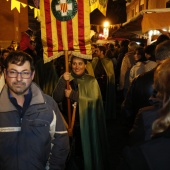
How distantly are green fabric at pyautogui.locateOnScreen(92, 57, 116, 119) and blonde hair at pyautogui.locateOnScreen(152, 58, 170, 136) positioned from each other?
5878 mm

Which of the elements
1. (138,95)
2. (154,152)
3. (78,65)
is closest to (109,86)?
(78,65)

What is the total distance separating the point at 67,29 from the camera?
3.88m

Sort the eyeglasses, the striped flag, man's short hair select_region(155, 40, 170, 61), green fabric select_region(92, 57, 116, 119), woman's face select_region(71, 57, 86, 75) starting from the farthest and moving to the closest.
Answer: green fabric select_region(92, 57, 116, 119) → the striped flag → woman's face select_region(71, 57, 86, 75) → man's short hair select_region(155, 40, 170, 61) → the eyeglasses

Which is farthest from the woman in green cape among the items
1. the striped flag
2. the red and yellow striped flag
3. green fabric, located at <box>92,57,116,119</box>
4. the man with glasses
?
green fabric, located at <box>92,57,116,119</box>

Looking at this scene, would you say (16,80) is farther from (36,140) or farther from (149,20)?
(149,20)

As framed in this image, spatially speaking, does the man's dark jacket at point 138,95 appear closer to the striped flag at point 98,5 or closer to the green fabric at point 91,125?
the green fabric at point 91,125

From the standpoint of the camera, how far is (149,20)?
5.91 metres

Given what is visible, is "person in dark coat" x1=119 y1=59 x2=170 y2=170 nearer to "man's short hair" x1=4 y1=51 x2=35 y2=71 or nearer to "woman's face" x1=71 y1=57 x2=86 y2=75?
"man's short hair" x1=4 y1=51 x2=35 y2=71

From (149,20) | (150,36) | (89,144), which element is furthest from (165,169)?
(150,36)

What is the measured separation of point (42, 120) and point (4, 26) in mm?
4113

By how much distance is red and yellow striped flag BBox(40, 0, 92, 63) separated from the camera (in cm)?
383

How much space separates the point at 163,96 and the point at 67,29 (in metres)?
2.61

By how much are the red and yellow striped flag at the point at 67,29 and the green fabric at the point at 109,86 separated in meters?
3.70

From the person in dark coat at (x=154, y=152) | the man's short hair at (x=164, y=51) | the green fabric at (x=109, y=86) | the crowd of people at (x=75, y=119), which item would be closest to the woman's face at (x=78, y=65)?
the crowd of people at (x=75, y=119)
